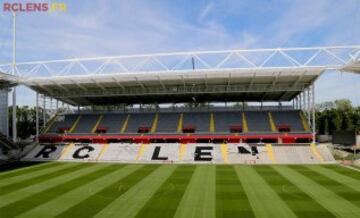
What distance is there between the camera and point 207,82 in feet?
145

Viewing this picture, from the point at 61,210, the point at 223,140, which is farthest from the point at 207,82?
the point at 61,210

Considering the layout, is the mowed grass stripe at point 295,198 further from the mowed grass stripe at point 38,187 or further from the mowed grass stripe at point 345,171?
the mowed grass stripe at point 38,187

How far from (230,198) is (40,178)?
52.6ft

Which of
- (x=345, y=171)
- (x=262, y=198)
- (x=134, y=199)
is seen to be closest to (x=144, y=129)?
(x=345, y=171)

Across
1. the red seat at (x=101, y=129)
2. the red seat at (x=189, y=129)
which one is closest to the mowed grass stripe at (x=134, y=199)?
the red seat at (x=189, y=129)

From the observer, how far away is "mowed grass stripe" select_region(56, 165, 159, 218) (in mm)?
16969

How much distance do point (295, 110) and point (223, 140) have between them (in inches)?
490

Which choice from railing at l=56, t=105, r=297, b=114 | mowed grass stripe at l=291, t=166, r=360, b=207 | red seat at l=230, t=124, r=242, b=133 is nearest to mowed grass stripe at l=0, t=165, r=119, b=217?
mowed grass stripe at l=291, t=166, r=360, b=207

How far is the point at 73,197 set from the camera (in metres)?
20.4

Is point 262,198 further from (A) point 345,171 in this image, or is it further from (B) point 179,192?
(A) point 345,171

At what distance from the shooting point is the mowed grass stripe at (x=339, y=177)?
938 inches

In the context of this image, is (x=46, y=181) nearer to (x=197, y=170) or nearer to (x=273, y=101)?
(x=197, y=170)

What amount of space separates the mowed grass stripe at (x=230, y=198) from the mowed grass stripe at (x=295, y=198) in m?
2.26

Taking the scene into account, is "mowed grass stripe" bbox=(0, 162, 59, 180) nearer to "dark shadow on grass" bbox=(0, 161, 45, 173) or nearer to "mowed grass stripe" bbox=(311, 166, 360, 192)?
"dark shadow on grass" bbox=(0, 161, 45, 173)
